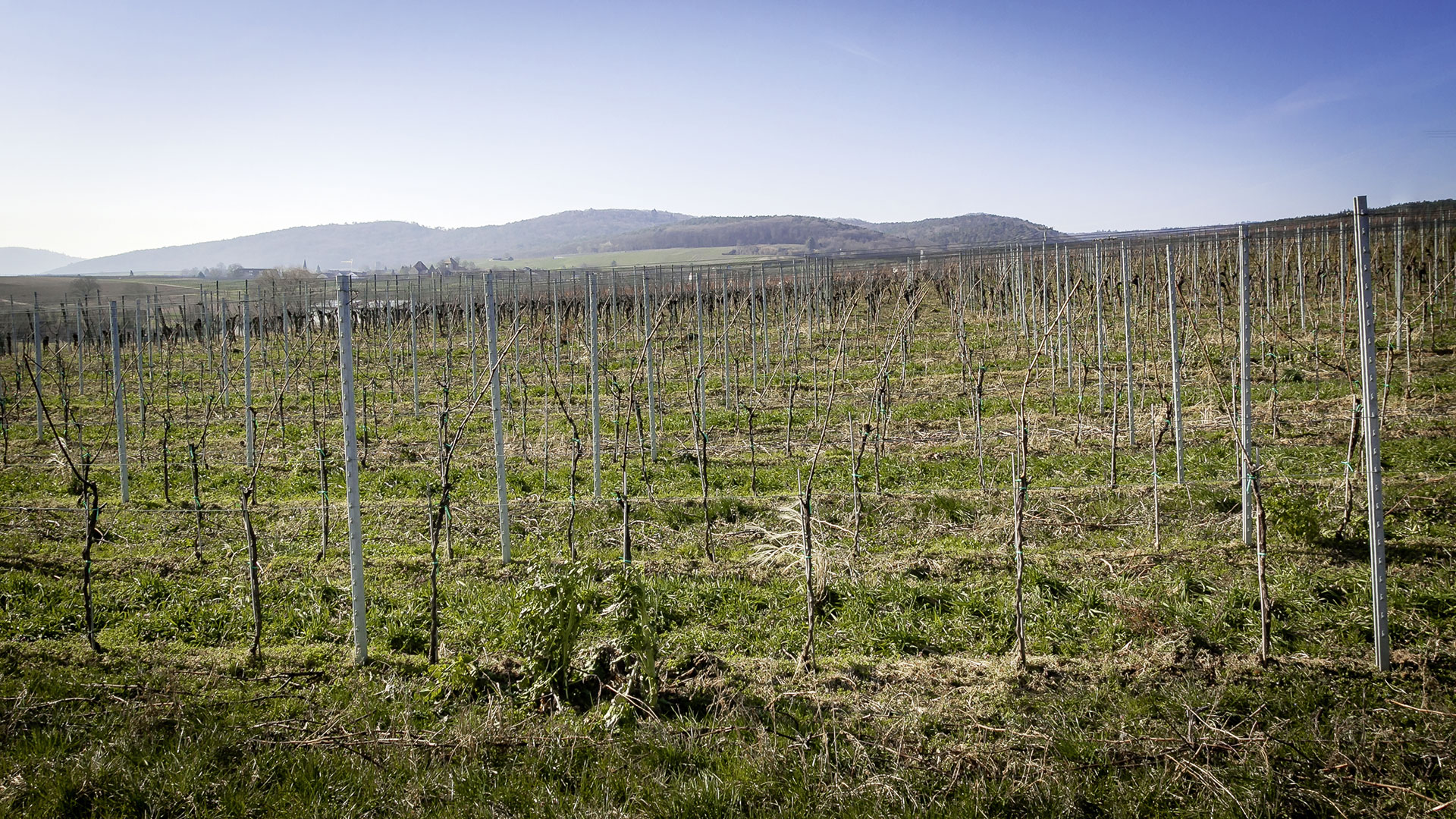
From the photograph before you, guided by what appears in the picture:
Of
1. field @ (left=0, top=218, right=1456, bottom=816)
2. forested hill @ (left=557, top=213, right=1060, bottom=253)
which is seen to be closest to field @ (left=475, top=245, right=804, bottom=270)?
forested hill @ (left=557, top=213, right=1060, bottom=253)

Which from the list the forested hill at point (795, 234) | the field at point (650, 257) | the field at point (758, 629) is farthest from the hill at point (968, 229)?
the field at point (758, 629)

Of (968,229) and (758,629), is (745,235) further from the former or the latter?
(758,629)

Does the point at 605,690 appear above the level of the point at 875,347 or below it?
below

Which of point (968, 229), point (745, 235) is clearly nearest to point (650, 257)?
point (745, 235)

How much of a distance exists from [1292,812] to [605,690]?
3.37m

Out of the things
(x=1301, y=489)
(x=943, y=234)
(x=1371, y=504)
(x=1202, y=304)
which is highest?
(x=943, y=234)

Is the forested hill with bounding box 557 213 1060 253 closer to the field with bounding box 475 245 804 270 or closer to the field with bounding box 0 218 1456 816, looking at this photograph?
the field with bounding box 475 245 804 270

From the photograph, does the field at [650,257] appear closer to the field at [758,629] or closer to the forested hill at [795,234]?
the forested hill at [795,234]

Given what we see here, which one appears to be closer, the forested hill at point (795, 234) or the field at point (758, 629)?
the field at point (758, 629)

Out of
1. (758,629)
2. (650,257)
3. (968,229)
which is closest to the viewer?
(758,629)

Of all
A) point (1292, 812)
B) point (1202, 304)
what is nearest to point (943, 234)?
point (1202, 304)

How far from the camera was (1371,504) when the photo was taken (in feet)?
14.1

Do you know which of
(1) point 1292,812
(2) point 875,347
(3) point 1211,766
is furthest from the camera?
(2) point 875,347

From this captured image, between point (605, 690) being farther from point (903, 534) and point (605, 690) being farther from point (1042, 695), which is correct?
point (903, 534)
